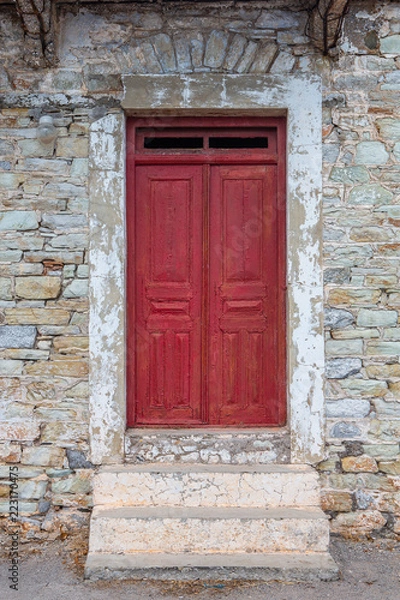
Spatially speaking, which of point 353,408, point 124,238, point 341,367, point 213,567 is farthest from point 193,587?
point 124,238

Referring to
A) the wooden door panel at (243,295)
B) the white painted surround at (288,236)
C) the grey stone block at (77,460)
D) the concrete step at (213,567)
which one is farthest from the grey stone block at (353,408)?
the grey stone block at (77,460)

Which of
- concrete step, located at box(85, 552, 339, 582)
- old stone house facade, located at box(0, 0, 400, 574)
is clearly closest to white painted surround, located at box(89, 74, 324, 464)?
old stone house facade, located at box(0, 0, 400, 574)

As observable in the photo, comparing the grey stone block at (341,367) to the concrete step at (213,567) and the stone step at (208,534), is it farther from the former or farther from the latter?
the concrete step at (213,567)

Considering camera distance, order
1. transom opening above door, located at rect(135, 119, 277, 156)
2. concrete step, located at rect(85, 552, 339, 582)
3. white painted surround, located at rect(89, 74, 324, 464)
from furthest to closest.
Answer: transom opening above door, located at rect(135, 119, 277, 156) < white painted surround, located at rect(89, 74, 324, 464) < concrete step, located at rect(85, 552, 339, 582)

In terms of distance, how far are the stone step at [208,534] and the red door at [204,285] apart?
2.31 ft

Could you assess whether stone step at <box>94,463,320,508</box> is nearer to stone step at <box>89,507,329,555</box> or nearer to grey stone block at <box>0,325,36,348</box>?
stone step at <box>89,507,329,555</box>

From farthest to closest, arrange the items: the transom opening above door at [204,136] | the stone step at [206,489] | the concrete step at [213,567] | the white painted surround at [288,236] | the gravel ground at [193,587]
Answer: the transom opening above door at [204,136] < the white painted surround at [288,236] < the stone step at [206,489] < the concrete step at [213,567] < the gravel ground at [193,587]

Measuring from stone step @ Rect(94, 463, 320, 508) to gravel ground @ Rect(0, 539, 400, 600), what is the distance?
47 cm

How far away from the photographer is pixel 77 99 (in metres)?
4.00

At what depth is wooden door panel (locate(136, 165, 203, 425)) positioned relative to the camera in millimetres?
4133

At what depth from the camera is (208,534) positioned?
366 centimetres

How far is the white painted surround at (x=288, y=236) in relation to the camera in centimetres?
395

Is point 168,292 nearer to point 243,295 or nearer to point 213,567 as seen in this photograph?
point 243,295

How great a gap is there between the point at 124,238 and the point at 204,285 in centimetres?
67
